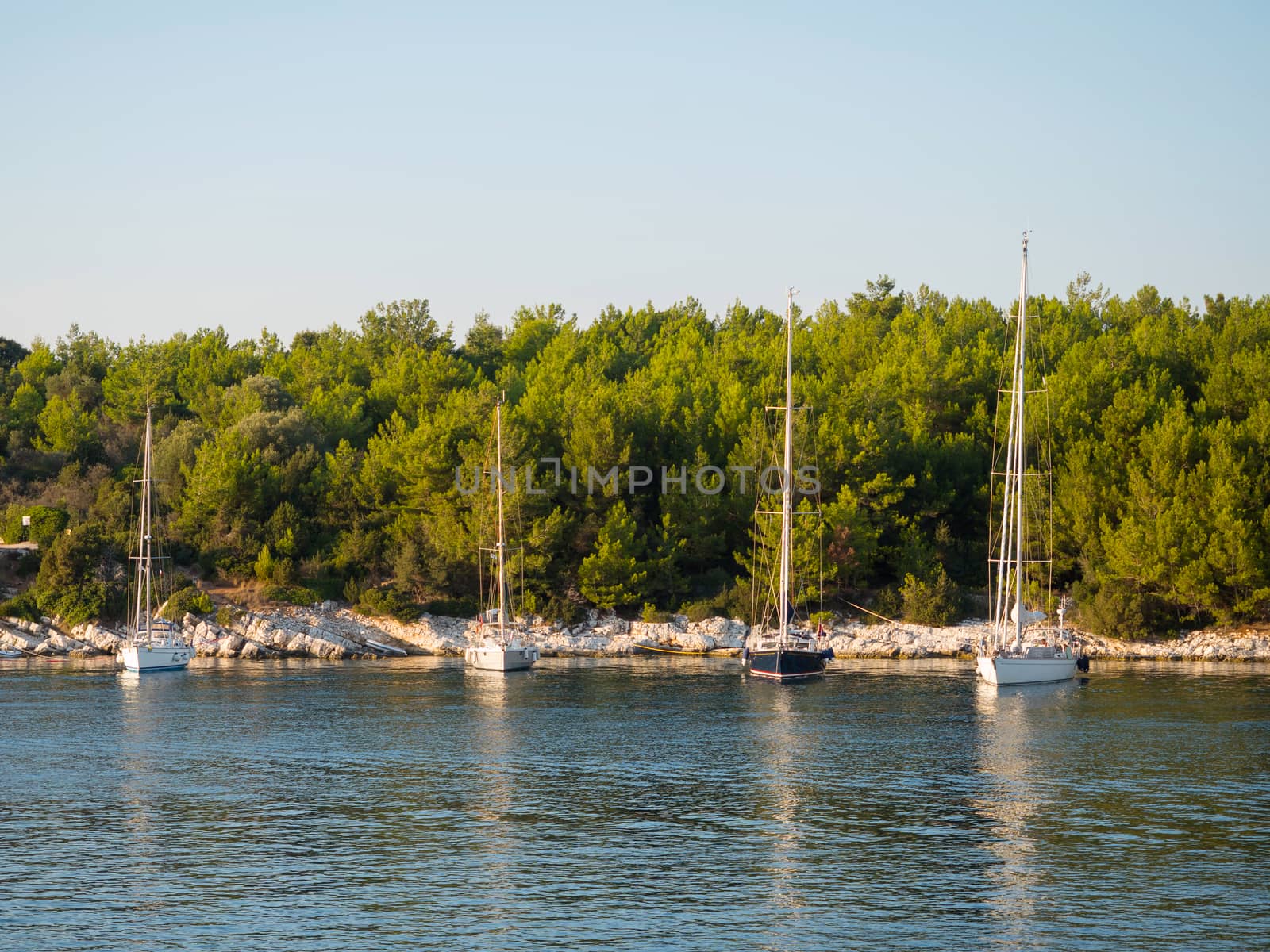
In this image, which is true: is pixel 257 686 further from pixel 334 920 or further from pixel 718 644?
pixel 334 920

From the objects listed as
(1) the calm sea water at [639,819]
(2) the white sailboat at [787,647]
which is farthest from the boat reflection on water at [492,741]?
(2) the white sailboat at [787,647]

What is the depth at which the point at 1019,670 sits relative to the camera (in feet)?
161

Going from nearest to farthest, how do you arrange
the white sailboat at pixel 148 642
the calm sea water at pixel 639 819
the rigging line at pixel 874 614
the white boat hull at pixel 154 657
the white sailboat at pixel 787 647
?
the calm sea water at pixel 639 819 → the white sailboat at pixel 787 647 → the white boat hull at pixel 154 657 → the white sailboat at pixel 148 642 → the rigging line at pixel 874 614

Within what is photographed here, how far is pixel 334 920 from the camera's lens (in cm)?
2145

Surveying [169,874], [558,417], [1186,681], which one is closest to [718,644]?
[558,417]

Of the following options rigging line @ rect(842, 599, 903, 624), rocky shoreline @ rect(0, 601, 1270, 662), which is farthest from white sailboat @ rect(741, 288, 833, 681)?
rigging line @ rect(842, 599, 903, 624)

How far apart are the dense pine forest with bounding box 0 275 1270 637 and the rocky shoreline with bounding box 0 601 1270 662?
0.94 metres

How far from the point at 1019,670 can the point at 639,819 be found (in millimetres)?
24426

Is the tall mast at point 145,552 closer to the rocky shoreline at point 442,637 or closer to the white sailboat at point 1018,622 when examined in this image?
the rocky shoreline at point 442,637

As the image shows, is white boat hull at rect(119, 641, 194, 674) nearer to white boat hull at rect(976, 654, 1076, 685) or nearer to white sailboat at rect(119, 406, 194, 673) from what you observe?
white sailboat at rect(119, 406, 194, 673)

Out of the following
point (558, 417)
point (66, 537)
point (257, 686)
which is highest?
point (558, 417)

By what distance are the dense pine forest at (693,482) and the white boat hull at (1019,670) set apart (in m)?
13.3

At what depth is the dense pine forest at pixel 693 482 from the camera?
63.2m

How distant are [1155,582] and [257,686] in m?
38.2
